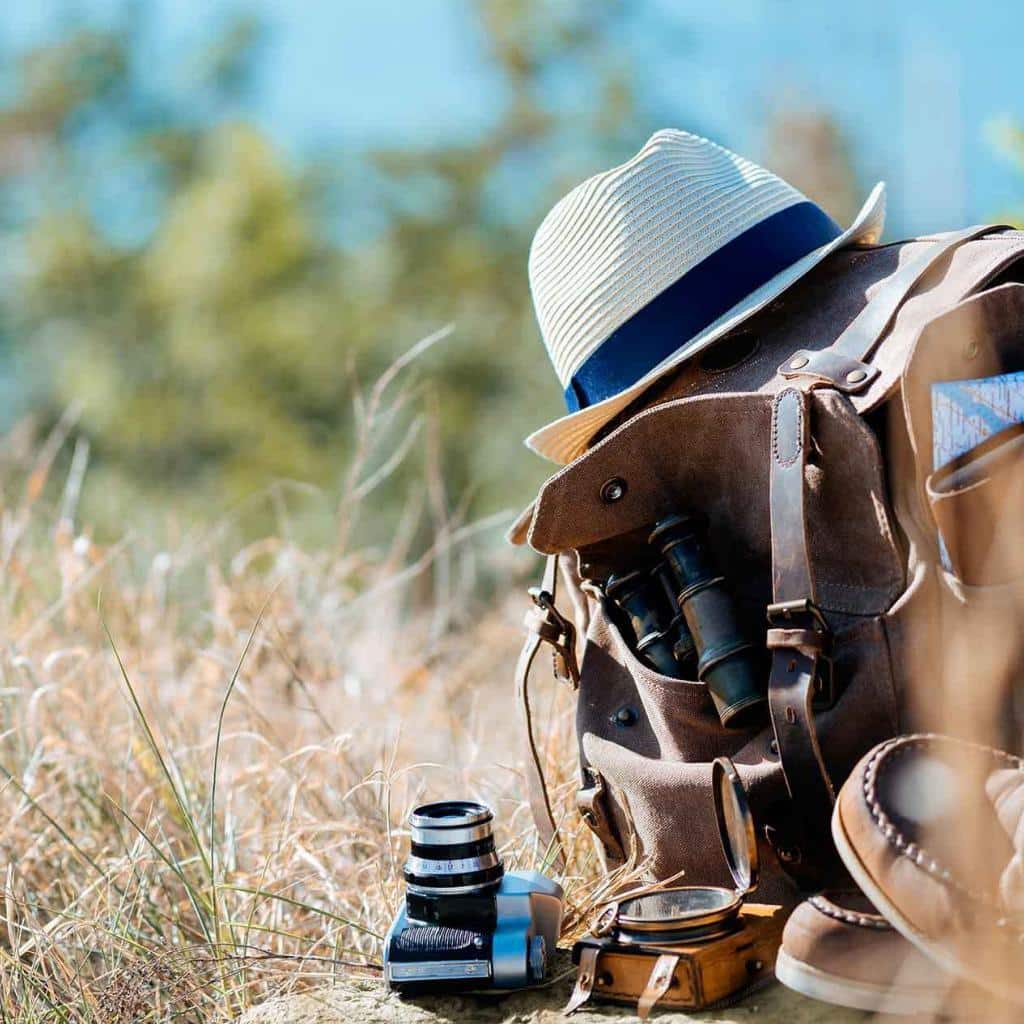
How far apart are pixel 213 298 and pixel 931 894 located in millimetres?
24488

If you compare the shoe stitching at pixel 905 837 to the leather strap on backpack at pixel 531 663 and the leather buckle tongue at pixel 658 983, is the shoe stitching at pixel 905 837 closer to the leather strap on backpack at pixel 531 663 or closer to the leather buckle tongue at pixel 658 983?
the leather buckle tongue at pixel 658 983

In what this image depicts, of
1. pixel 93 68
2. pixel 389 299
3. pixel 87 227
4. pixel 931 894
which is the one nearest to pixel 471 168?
pixel 389 299

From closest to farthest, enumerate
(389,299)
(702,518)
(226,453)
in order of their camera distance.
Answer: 1. (702,518)
2. (226,453)
3. (389,299)

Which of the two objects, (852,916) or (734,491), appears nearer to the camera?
(852,916)

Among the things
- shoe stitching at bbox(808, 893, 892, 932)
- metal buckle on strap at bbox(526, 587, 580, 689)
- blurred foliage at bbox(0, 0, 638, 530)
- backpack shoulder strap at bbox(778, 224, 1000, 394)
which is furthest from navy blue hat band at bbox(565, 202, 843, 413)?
blurred foliage at bbox(0, 0, 638, 530)

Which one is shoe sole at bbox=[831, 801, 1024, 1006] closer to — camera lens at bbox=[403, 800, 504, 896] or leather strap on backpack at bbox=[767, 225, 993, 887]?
leather strap on backpack at bbox=[767, 225, 993, 887]

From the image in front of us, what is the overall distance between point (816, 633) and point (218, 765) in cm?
157

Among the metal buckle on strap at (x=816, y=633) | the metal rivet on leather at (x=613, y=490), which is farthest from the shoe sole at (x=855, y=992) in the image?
the metal rivet on leather at (x=613, y=490)

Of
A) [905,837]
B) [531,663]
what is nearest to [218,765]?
[531,663]

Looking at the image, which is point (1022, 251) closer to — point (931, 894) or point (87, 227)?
point (931, 894)

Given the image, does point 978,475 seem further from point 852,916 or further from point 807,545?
point 852,916

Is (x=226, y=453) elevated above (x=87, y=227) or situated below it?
below

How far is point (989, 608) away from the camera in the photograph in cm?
184

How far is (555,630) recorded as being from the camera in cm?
247
